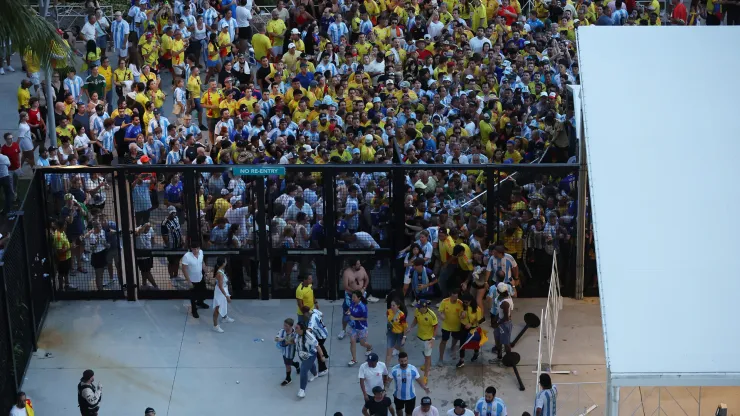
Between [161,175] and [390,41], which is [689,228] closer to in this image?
[161,175]

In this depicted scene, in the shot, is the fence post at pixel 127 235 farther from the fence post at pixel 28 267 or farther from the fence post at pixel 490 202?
the fence post at pixel 490 202

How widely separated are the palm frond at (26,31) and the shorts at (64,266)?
327 centimetres

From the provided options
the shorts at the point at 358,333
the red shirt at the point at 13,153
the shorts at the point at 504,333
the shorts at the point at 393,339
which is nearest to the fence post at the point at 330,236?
the shorts at the point at 358,333

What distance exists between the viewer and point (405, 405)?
56.7 ft

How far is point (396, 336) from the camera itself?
1852 cm

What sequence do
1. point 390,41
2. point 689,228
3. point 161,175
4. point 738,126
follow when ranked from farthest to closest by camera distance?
point 390,41 < point 161,175 < point 738,126 < point 689,228

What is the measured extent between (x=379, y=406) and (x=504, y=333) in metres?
2.88

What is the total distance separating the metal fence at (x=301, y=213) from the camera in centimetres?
2009

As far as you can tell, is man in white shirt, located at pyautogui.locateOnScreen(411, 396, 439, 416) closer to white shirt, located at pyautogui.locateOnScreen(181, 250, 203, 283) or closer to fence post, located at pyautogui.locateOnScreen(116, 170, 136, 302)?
white shirt, located at pyautogui.locateOnScreen(181, 250, 203, 283)

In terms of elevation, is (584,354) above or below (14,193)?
below

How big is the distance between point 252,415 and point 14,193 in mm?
7647

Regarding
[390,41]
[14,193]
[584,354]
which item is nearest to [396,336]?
[584,354]

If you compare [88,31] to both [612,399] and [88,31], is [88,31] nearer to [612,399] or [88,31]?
[88,31]

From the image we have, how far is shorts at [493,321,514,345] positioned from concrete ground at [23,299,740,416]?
412 millimetres
